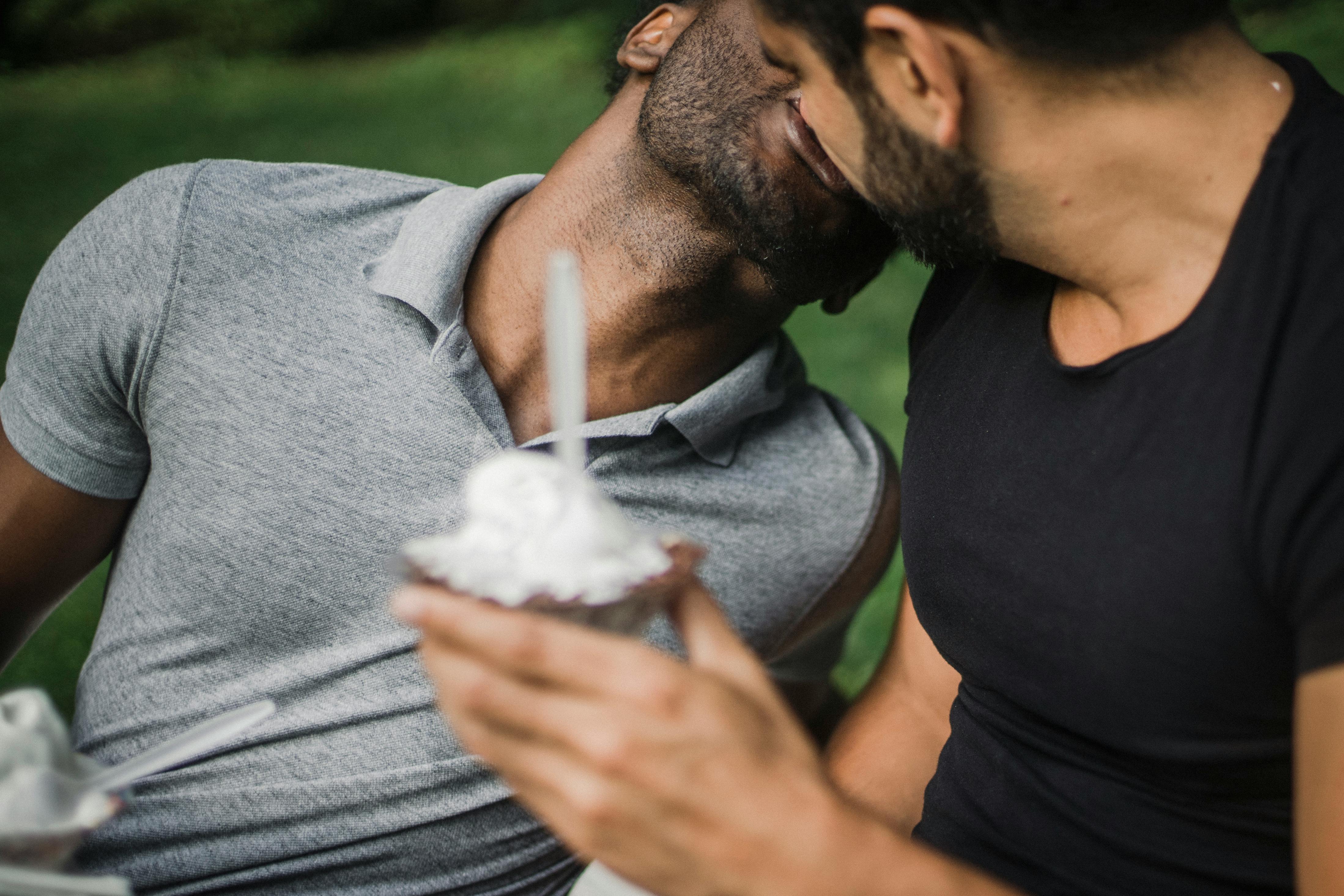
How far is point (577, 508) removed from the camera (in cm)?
93

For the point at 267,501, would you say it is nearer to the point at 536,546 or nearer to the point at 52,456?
the point at 52,456

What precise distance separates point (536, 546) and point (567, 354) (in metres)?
0.17

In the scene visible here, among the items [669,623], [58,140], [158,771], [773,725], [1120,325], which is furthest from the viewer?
[58,140]

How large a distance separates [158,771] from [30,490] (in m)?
0.51

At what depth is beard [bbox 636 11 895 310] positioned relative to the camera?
1.64m

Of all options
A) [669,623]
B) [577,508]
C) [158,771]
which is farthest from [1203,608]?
[158,771]

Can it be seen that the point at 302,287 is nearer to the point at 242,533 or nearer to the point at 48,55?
the point at 242,533

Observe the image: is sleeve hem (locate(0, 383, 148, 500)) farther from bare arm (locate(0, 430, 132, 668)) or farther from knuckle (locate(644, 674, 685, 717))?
knuckle (locate(644, 674, 685, 717))

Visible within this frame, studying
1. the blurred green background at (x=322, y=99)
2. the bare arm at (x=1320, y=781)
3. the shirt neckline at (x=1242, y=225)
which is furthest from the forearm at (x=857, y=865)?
the blurred green background at (x=322, y=99)

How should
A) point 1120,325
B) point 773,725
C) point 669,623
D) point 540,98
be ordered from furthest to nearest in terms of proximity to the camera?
point 540,98 < point 669,623 < point 1120,325 < point 773,725

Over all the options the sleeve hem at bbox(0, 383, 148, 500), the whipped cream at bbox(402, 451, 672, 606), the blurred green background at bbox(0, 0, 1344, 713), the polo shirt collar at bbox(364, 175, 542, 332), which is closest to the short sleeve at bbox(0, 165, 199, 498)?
the sleeve hem at bbox(0, 383, 148, 500)

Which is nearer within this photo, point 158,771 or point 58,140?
point 158,771

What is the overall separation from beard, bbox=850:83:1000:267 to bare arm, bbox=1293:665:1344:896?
2.16 feet

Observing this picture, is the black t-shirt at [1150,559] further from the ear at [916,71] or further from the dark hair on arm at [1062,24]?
the ear at [916,71]
